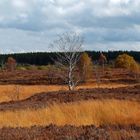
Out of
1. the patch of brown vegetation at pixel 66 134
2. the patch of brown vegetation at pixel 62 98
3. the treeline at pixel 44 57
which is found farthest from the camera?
the treeline at pixel 44 57

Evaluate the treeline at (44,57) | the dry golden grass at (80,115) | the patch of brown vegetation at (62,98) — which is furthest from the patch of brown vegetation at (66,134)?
the treeline at (44,57)

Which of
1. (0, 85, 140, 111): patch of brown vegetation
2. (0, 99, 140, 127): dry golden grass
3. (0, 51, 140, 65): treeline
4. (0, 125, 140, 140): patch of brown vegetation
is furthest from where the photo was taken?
(0, 51, 140, 65): treeline

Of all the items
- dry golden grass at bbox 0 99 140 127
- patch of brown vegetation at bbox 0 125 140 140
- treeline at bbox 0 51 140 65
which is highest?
patch of brown vegetation at bbox 0 125 140 140

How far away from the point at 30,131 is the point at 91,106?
8.07 metres

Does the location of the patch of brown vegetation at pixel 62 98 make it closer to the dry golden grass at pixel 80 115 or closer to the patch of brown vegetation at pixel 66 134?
the dry golden grass at pixel 80 115

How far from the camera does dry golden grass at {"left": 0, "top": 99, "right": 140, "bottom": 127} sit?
14.3 m

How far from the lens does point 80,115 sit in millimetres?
15766

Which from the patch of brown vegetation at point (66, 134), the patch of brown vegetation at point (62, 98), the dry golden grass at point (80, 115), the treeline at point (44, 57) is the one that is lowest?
the treeline at point (44, 57)

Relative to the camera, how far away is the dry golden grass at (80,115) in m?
14.3

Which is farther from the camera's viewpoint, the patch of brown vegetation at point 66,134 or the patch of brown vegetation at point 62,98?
the patch of brown vegetation at point 62,98

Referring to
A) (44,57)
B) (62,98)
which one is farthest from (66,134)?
(44,57)

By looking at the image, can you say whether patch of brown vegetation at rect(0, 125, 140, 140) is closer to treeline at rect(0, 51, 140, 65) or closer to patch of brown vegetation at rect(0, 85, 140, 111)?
patch of brown vegetation at rect(0, 85, 140, 111)

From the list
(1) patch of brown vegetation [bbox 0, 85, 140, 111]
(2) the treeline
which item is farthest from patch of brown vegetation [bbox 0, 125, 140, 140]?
(2) the treeline

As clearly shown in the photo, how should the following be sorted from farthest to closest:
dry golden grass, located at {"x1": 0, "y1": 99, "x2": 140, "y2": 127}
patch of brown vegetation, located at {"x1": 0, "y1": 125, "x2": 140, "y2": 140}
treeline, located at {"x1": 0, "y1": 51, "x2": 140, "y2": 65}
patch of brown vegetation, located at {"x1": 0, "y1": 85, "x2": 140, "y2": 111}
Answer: treeline, located at {"x1": 0, "y1": 51, "x2": 140, "y2": 65} → patch of brown vegetation, located at {"x1": 0, "y1": 85, "x2": 140, "y2": 111} → dry golden grass, located at {"x1": 0, "y1": 99, "x2": 140, "y2": 127} → patch of brown vegetation, located at {"x1": 0, "y1": 125, "x2": 140, "y2": 140}
